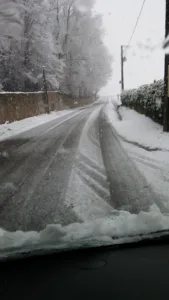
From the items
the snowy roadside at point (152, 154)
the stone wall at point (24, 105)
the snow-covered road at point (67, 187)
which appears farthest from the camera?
the stone wall at point (24, 105)

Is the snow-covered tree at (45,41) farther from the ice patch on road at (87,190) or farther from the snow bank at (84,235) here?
the snow bank at (84,235)

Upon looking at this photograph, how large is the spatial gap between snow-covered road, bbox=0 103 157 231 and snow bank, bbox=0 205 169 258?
0.50 meters

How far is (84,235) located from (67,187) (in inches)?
93.6

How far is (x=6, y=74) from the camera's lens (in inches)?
1044

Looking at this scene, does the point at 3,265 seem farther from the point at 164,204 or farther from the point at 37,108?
the point at 37,108

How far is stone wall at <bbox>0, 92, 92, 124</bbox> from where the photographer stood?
19.9m

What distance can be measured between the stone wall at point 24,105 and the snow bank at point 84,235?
1691 cm

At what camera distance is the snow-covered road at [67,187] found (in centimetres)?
412

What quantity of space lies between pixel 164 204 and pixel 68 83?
40.3 m

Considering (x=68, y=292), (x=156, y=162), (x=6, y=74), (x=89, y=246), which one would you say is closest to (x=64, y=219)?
(x=89, y=246)

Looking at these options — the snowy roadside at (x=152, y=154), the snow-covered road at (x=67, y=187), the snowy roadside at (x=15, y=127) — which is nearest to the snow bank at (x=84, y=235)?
the snow-covered road at (x=67, y=187)

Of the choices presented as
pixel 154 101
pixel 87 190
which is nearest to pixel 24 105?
pixel 154 101

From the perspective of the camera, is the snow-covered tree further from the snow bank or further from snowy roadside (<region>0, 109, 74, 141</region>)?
the snow bank

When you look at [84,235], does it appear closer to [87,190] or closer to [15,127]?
[87,190]
